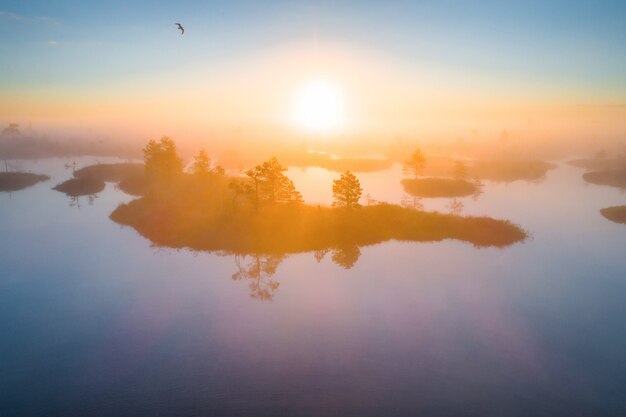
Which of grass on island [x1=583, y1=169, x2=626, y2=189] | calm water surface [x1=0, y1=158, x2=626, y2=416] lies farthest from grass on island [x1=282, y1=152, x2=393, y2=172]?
calm water surface [x1=0, y1=158, x2=626, y2=416]

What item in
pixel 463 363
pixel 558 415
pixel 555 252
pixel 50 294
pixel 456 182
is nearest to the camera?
pixel 558 415

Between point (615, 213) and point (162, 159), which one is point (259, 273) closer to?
point (162, 159)

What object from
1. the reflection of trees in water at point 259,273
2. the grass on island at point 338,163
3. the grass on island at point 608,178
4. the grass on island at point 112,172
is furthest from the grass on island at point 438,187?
the grass on island at point 112,172

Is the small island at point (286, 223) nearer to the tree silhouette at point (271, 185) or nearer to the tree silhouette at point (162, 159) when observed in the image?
the tree silhouette at point (271, 185)

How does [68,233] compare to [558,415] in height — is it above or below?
above

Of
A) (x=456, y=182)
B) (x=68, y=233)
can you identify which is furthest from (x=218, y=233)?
(x=456, y=182)

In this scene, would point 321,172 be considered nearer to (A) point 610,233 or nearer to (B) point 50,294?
(A) point 610,233

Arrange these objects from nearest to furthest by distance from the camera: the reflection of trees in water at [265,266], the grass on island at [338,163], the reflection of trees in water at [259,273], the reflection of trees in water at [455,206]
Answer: the reflection of trees in water at [259,273], the reflection of trees in water at [265,266], the reflection of trees in water at [455,206], the grass on island at [338,163]
